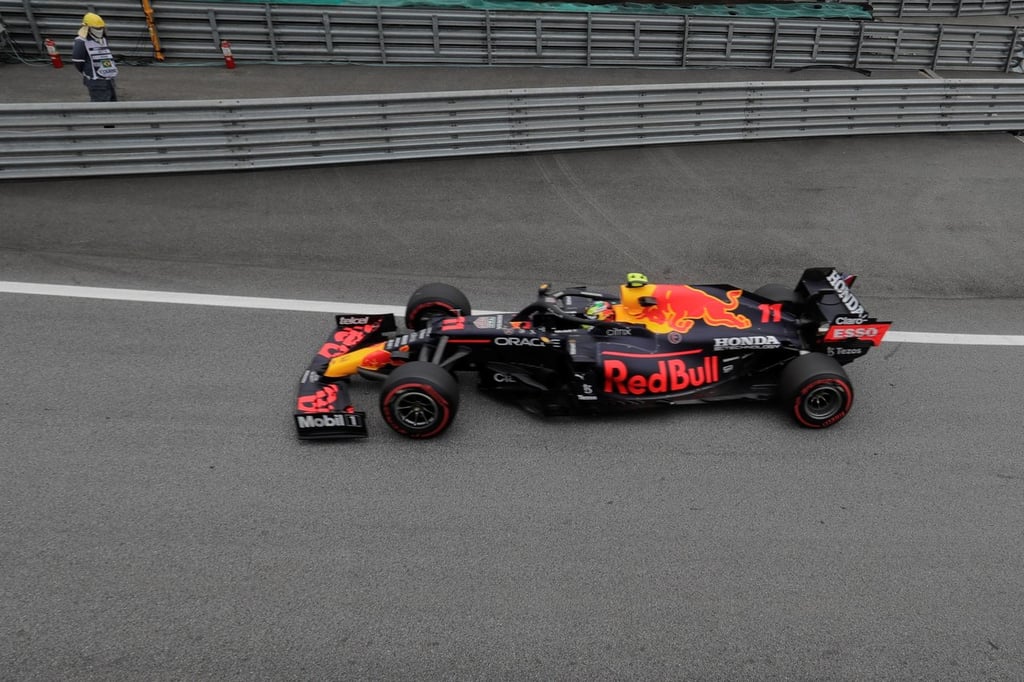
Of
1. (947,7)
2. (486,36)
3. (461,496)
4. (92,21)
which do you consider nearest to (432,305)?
(461,496)

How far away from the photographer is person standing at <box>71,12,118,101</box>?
1100 centimetres

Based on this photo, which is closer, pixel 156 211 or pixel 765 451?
pixel 765 451

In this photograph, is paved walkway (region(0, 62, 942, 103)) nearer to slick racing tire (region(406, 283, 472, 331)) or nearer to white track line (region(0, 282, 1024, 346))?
white track line (region(0, 282, 1024, 346))

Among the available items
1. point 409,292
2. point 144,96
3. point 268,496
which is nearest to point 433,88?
point 144,96

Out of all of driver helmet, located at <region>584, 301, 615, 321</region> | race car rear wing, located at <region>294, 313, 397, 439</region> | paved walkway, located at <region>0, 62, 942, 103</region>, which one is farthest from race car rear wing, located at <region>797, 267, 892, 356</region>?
paved walkway, located at <region>0, 62, 942, 103</region>

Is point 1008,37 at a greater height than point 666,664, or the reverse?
point 1008,37

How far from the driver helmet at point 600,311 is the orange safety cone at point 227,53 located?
1262 centimetres

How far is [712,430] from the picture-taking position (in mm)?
6402

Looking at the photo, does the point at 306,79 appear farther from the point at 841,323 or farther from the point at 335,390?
the point at 841,323

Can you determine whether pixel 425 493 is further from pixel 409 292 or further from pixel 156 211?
pixel 156 211

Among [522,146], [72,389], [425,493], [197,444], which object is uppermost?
[522,146]

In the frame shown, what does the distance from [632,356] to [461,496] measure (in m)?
1.90

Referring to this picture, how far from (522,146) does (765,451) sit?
22.8ft

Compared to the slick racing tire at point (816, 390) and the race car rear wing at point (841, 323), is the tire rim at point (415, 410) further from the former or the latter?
the race car rear wing at point (841, 323)
